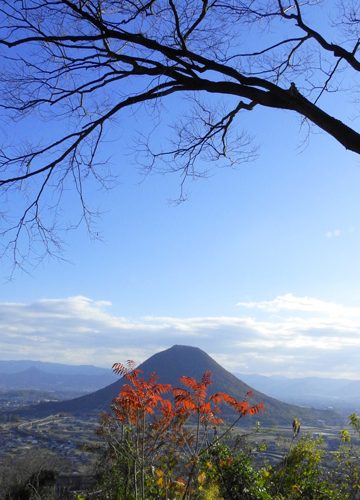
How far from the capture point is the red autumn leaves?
149 inches

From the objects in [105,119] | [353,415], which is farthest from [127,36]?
[353,415]

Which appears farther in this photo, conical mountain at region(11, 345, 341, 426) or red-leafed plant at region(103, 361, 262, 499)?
conical mountain at region(11, 345, 341, 426)

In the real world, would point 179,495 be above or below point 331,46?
below

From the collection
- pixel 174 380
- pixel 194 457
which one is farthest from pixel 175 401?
pixel 174 380

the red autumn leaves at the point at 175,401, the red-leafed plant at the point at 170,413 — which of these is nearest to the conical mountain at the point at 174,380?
the red-leafed plant at the point at 170,413

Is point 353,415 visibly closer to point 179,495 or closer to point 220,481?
point 220,481

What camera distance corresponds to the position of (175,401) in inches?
154

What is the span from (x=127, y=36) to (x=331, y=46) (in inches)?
66.7

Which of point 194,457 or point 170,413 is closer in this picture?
point 194,457

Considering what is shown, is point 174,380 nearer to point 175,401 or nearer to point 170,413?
point 170,413

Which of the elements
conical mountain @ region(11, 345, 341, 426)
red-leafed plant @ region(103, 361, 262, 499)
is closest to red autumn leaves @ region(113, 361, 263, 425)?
red-leafed plant @ region(103, 361, 262, 499)

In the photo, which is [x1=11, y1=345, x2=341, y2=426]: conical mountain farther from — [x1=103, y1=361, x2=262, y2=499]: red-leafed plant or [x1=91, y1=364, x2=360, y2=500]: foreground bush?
[x1=103, y1=361, x2=262, y2=499]: red-leafed plant

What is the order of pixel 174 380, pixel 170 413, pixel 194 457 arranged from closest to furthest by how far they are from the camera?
pixel 194 457, pixel 170 413, pixel 174 380

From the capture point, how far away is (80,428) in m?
31.5
